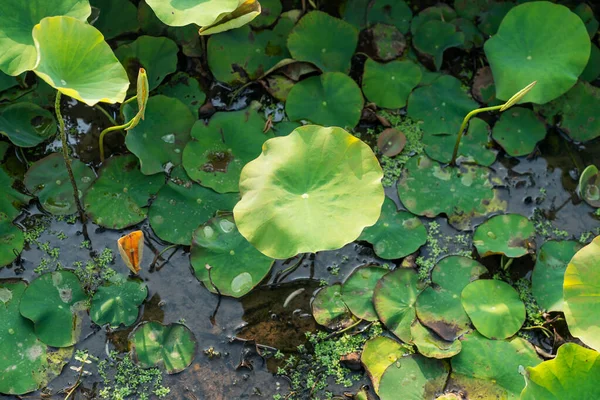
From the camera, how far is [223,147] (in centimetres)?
372

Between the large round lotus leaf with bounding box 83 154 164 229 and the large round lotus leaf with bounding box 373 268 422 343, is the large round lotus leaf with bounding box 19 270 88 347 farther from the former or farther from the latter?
the large round lotus leaf with bounding box 373 268 422 343

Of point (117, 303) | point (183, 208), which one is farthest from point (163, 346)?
point (183, 208)

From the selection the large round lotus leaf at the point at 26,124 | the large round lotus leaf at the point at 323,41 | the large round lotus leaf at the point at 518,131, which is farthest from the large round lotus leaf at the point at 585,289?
the large round lotus leaf at the point at 26,124

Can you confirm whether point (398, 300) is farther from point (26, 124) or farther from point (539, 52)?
point (26, 124)

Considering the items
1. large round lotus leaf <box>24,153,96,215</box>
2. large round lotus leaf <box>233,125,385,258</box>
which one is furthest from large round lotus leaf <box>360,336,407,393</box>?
large round lotus leaf <box>24,153,96,215</box>

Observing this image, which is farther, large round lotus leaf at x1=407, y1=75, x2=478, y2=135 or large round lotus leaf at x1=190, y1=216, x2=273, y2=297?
large round lotus leaf at x1=407, y1=75, x2=478, y2=135

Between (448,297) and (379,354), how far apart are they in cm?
48

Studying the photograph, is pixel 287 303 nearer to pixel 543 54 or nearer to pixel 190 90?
pixel 190 90

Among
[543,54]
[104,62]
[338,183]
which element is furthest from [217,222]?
[543,54]

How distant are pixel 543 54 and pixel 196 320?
2.54 meters

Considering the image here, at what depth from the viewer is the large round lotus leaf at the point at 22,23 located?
3178mm

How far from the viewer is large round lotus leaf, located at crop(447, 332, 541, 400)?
3068 mm

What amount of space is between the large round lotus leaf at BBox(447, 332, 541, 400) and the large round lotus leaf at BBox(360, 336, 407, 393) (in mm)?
281

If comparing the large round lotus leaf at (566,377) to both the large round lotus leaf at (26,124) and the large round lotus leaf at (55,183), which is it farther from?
the large round lotus leaf at (26,124)
